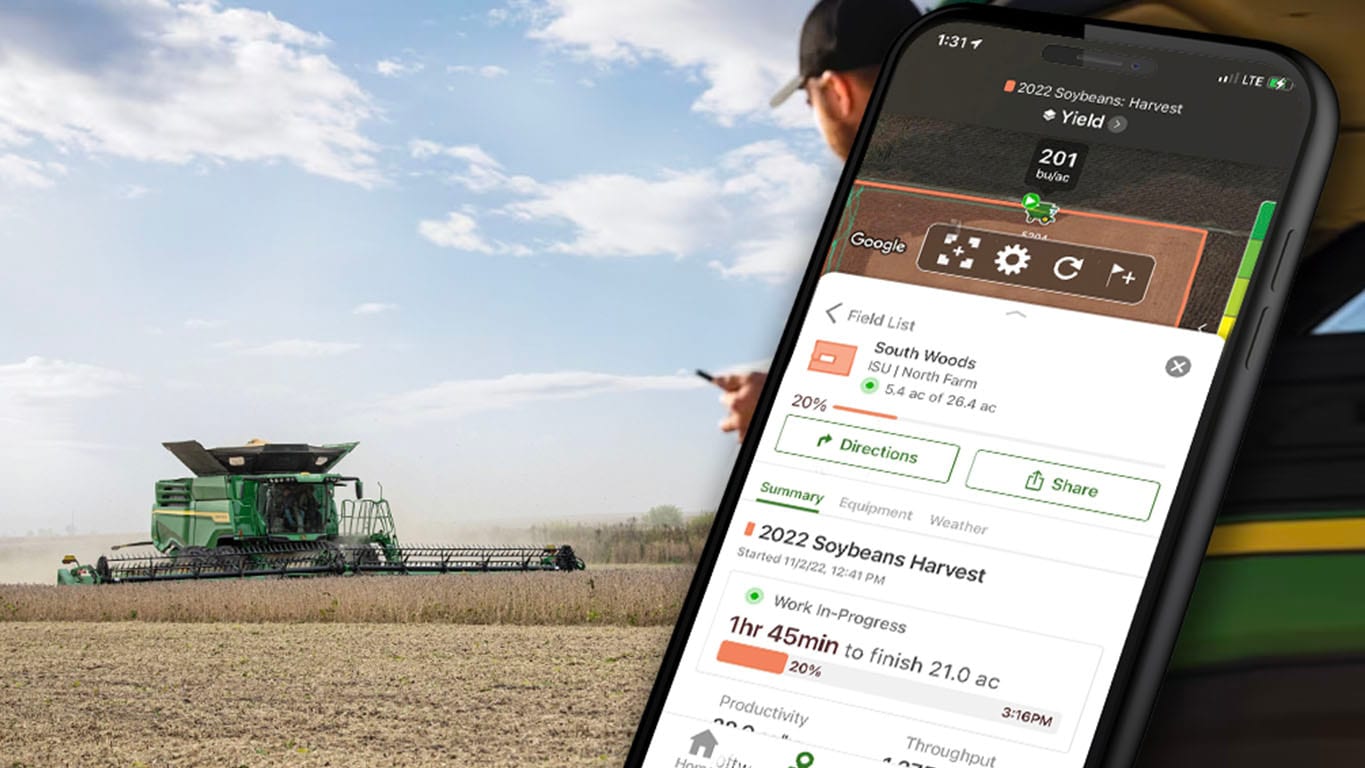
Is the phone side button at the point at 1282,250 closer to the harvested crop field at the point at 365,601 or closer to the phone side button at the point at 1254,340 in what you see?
the phone side button at the point at 1254,340

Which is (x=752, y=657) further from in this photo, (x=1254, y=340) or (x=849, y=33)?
(x=849, y=33)

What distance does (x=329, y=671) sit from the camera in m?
6.47

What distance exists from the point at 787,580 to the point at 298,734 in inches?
179

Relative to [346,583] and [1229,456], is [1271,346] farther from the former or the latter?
[346,583]

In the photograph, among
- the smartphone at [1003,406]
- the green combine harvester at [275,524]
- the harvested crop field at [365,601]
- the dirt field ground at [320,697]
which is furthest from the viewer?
the green combine harvester at [275,524]

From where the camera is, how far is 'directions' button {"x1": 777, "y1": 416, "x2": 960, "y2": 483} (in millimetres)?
929

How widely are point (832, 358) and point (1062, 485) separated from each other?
0.22 m

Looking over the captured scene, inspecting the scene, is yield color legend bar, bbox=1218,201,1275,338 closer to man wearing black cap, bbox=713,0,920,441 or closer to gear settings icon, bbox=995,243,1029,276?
gear settings icon, bbox=995,243,1029,276

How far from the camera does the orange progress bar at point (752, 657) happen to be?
2.97 ft

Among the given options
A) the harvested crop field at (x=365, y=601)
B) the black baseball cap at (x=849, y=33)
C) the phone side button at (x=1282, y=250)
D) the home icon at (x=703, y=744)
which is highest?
the black baseball cap at (x=849, y=33)

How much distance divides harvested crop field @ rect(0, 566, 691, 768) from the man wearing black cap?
0.43 m

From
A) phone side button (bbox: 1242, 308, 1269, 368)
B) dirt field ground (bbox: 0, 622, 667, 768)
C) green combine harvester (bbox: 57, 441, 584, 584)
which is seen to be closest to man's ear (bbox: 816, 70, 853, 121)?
phone side button (bbox: 1242, 308, 1269, 368)

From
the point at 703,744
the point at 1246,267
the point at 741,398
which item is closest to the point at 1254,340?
the point at 1246,267

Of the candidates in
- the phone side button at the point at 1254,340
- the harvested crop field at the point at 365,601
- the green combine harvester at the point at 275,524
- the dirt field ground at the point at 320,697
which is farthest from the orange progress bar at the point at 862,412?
the green combine harvester at the point at 275,524
